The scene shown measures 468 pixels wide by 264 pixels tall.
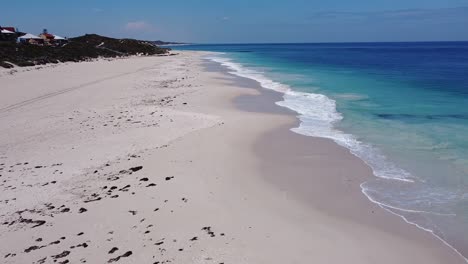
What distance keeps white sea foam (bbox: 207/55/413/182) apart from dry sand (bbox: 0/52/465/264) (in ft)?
1.62

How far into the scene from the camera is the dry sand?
618cm

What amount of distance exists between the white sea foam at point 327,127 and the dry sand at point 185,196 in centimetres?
49

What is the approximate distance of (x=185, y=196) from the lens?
8.24 metres

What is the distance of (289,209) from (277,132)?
22.1ft

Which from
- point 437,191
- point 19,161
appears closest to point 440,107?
point 437,191

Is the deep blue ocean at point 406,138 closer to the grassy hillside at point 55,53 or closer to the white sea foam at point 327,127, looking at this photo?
the white sea foam at point 327,127

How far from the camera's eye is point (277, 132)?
1433 cm

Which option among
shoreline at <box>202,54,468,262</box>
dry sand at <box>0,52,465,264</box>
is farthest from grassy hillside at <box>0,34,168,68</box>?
shoreline at <box>202,54,468,262</box>

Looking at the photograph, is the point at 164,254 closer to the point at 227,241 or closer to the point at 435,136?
the point at 227,241

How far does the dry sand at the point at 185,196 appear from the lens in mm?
6184

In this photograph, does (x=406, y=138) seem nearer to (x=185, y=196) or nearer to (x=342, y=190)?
(x=342, y=190)

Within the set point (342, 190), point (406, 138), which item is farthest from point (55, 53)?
point (342, 190)

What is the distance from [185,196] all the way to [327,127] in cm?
863

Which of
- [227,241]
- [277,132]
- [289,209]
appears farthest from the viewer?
[277,132]
